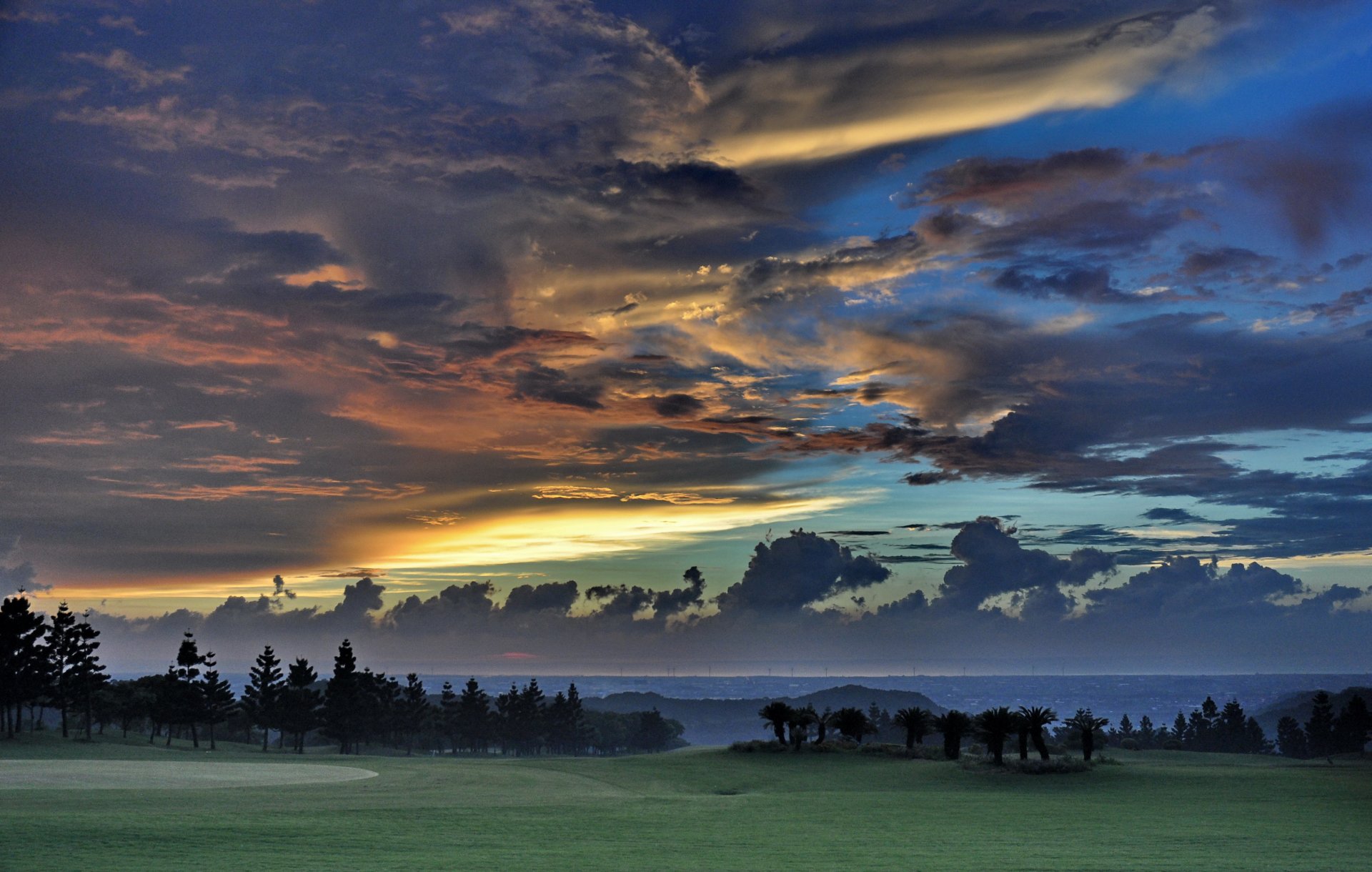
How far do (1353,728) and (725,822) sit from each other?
13539 centimetres

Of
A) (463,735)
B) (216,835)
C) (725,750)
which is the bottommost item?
(463,735)

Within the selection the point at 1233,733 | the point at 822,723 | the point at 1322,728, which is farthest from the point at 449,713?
the point at 1233,733

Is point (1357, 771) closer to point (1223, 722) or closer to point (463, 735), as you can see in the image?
point (463, 735)

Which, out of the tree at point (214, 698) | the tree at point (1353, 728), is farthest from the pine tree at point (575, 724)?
the tree at point (1353, 728)

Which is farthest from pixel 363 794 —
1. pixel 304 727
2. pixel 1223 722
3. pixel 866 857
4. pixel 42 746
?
pixel 1223 722

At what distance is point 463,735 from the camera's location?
15775cm

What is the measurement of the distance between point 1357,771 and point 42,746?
100631 mm

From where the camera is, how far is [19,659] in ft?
329

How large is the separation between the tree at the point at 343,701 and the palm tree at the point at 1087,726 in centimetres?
9723

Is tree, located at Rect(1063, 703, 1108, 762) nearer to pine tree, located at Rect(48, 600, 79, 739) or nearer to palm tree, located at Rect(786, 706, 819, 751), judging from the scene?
palm tree, located at Rect(786, 706, 819, 751)

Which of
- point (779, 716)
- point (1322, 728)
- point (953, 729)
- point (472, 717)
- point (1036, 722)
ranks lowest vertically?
point (472, 717)

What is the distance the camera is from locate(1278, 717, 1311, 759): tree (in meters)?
157

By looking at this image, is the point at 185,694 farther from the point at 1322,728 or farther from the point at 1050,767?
the point at 1322,728

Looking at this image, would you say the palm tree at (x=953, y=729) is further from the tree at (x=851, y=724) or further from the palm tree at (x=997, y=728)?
the tree at (x=851, y=724)
